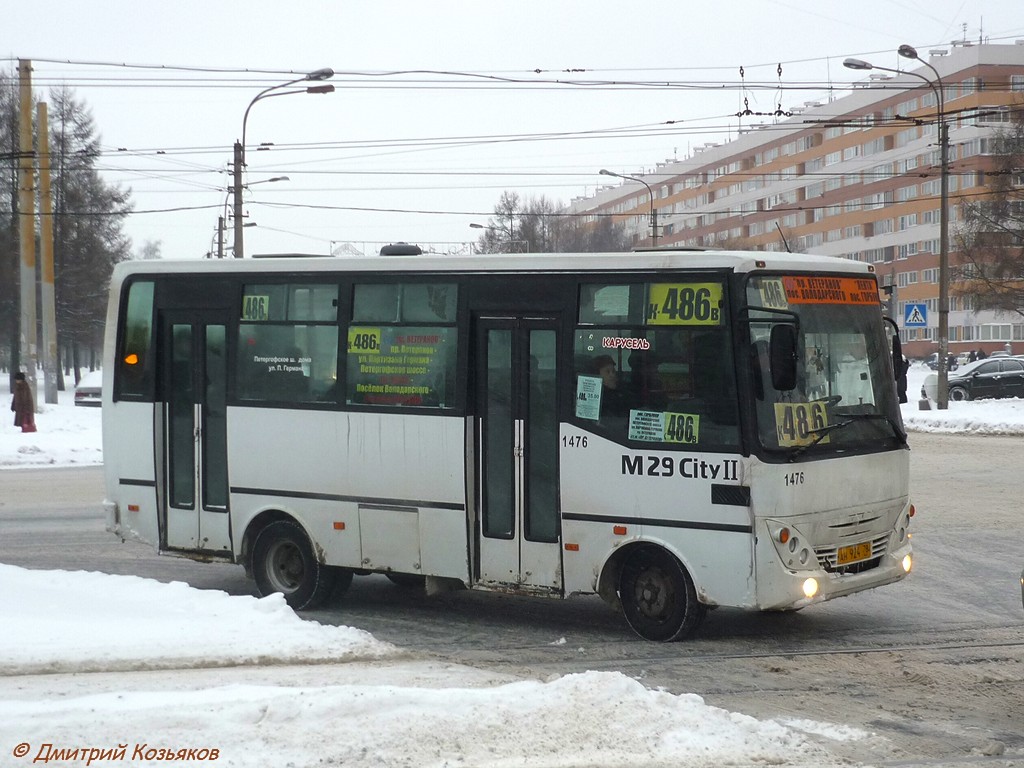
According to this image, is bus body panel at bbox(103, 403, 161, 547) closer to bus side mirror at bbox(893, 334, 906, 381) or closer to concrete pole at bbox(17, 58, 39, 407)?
bus side mirror at bbox(893, 334, 906, 381)

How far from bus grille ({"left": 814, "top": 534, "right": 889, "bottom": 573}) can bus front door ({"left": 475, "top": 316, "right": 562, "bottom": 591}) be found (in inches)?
73.6

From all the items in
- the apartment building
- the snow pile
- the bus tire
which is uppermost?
the apartment building

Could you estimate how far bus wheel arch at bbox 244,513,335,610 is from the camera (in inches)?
412

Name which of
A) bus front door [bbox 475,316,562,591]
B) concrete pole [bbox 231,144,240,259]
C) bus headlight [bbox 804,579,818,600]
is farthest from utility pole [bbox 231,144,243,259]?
bus headlight [bbox 804,579,818,600]

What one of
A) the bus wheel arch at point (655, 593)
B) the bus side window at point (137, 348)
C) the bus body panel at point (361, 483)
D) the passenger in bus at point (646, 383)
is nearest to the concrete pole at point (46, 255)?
the bus side window at point (137, 348)

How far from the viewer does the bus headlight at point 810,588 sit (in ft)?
28.1

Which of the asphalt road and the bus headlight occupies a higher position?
the bus headlight

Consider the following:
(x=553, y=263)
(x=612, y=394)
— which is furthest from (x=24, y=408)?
(x=612, y=394)

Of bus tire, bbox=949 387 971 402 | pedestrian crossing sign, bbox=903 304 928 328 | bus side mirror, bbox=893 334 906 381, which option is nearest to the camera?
bus side mirror, bbox=893 334 906 381

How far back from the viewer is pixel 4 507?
17312 millimetres

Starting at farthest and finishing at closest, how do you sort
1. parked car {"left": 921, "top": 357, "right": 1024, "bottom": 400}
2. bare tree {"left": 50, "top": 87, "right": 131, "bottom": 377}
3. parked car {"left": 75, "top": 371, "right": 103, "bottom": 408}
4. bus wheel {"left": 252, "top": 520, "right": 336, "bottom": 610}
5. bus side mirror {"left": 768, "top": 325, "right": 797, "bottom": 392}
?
bare tree {"left": 50, "top": 87, "right": 131, "bottom": 377}, parked car {"left": 75, "top": 371, "right": 103, "bottom": 408}, parked car {"left": 921, "top": 357, "right": 1024, "bottom": 400}, bus wheel {"left": 252, "top": 520, "right": 336, "bottom": 610}, bus side mirror {"left": 768, "top": 325, "right": 797, "bottom": 392}

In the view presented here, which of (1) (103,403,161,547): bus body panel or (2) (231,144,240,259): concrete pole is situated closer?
(1) (103,403,161,547): bus body panel

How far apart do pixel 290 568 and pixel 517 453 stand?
2.51 metres

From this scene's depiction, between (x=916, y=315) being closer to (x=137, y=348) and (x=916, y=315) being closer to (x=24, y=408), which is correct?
(x=24, y=408)
